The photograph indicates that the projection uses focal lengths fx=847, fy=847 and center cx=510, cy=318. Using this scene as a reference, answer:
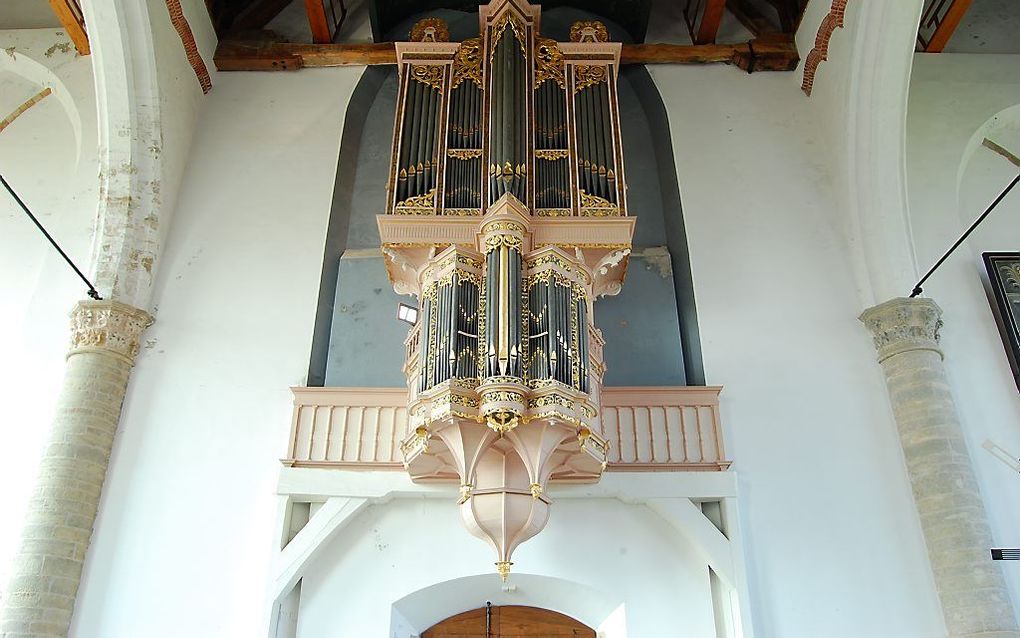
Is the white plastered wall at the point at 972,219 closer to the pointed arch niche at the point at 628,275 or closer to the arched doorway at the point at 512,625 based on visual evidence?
the pointed arch niche at the point at 628,275

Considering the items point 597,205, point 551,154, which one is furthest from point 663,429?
point 551,154

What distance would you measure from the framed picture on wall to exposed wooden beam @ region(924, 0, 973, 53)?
274cm

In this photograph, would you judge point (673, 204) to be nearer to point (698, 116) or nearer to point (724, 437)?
point (698, 116)

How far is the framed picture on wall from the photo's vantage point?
8.07 meters

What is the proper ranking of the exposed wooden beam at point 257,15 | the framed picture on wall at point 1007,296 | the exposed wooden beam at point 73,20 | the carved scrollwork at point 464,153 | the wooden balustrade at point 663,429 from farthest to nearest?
the exposed wooden beam at point 257,15 < the exposed wooden beam at point 73,20 < the framed picture on wall at point 1007,296 < the carved scrollwork at point 464,153 < the wooden balustrade at point 663,429

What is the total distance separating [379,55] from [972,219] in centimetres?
695

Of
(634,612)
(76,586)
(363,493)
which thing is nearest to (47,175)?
(76,586)

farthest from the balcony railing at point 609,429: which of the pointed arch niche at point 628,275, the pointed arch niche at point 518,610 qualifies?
the pointed arch niche at point 518,610

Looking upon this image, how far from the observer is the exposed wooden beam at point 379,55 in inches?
395

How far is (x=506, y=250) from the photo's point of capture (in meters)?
6.78

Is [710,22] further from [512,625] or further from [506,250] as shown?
[512,625]

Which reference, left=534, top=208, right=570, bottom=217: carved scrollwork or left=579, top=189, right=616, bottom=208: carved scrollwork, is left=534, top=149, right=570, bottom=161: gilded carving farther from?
left=534, top=208, right=570, bottom=217: carved scrollwork

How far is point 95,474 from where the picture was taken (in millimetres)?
7449

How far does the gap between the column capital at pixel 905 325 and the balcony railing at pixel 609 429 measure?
176cm
